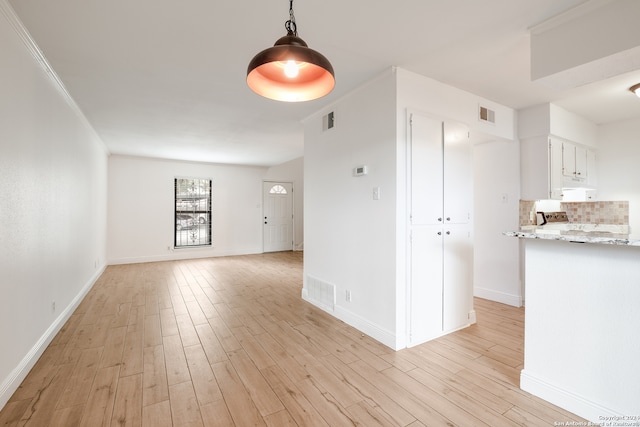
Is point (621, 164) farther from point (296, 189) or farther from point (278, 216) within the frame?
point (278, 216)

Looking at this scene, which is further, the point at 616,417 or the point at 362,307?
the point at 362,307

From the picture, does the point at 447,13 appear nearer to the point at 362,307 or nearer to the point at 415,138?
the point at 415,138

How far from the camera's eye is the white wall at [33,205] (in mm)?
1904

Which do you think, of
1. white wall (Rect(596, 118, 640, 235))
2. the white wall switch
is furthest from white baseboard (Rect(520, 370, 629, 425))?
white wall (Rect(596, 118, 640, 235))

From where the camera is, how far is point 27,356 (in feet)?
7.22

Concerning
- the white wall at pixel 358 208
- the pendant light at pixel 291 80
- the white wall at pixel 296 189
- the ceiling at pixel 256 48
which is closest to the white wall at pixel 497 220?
the ceiling at pixel 256 48

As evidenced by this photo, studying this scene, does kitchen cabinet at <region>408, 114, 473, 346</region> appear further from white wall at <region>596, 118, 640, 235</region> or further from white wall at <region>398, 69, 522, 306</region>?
white wall at <region>596, 118, 640, 235</region>

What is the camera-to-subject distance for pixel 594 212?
436cm

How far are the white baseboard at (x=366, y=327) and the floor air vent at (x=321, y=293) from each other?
59 millimetres

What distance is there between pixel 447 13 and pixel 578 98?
2633 mm

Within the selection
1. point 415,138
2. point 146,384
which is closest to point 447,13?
point 415,138

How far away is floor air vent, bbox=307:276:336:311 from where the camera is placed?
3439mm

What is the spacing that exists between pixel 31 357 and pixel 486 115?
4.96 metres

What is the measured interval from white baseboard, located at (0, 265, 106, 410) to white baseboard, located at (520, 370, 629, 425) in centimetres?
345
